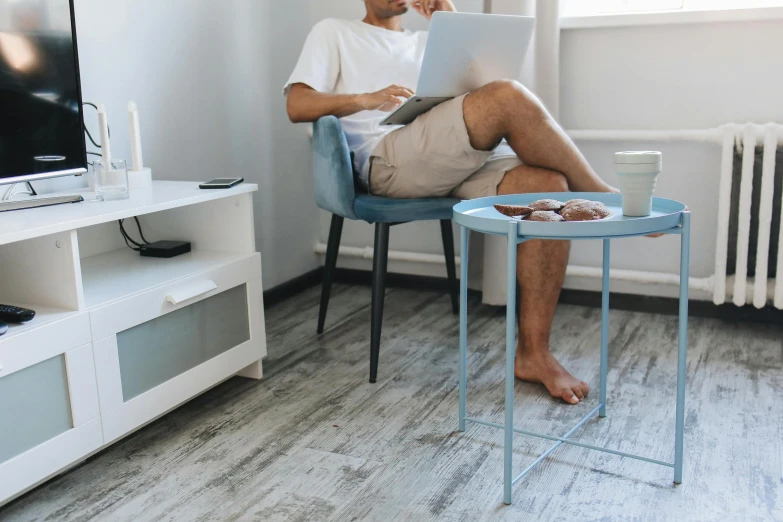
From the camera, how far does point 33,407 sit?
4.32 feet

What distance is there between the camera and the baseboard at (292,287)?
2.61 metres

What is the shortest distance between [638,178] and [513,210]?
22cm

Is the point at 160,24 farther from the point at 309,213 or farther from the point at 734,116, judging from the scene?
the point at 734,116

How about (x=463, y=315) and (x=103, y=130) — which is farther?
(x=103, y=130)

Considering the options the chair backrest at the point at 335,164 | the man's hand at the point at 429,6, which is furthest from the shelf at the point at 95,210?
the man's hand at the point at 429,6

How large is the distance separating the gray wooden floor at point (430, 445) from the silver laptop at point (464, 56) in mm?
696

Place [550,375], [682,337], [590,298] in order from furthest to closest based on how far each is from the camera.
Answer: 1. [590,298]
2. [550,375]
3. [682,337]

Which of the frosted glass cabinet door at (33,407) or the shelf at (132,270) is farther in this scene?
the shelf at (132,270)

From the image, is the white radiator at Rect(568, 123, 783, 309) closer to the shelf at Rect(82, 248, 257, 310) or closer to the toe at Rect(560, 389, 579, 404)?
the toe at Rect(560, 389, 579, 404)

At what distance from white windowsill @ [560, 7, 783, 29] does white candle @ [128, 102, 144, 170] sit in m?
1.34

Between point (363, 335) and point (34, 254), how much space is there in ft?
3.53

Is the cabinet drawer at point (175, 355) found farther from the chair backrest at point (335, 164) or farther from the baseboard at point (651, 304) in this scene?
the baseboard at point (651, 304)

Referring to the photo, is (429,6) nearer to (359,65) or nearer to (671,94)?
(359,65)

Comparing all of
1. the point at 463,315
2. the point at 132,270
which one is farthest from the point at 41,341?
the point at 463,315
